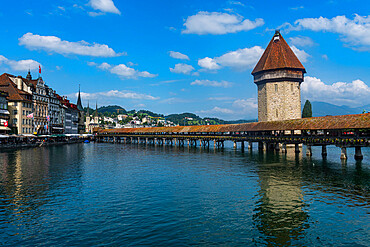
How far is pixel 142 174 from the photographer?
29750mm

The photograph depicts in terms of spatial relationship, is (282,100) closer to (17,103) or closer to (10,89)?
(17,103)

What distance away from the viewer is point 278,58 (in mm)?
69062

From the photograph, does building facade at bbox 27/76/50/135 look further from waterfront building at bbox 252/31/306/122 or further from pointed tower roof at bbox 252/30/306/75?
pointed tower roof at bbox 252/30/306/75

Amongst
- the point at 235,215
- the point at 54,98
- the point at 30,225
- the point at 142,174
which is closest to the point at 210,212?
the point at 235,215

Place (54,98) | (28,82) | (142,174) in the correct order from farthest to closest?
(54,98) < (28,82) < (142,174)

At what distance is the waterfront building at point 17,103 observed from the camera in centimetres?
7494

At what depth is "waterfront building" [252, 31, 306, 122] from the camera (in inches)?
2660

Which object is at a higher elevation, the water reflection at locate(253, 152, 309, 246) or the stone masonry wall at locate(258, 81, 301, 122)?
the stone masonry wall at locate(258, 81, 301, 122)

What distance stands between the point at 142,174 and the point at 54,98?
266 ft

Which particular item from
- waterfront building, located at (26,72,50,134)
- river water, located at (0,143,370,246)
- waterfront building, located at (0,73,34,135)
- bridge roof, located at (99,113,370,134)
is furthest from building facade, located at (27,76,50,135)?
river water, located at (0,143,370,246)

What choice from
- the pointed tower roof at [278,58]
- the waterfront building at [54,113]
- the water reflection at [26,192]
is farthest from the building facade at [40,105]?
the pointed tower roof at [278,58]

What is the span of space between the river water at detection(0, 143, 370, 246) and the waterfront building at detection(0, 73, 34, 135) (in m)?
55.7

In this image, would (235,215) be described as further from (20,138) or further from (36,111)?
(36,111)

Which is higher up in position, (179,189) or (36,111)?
(36,111)
